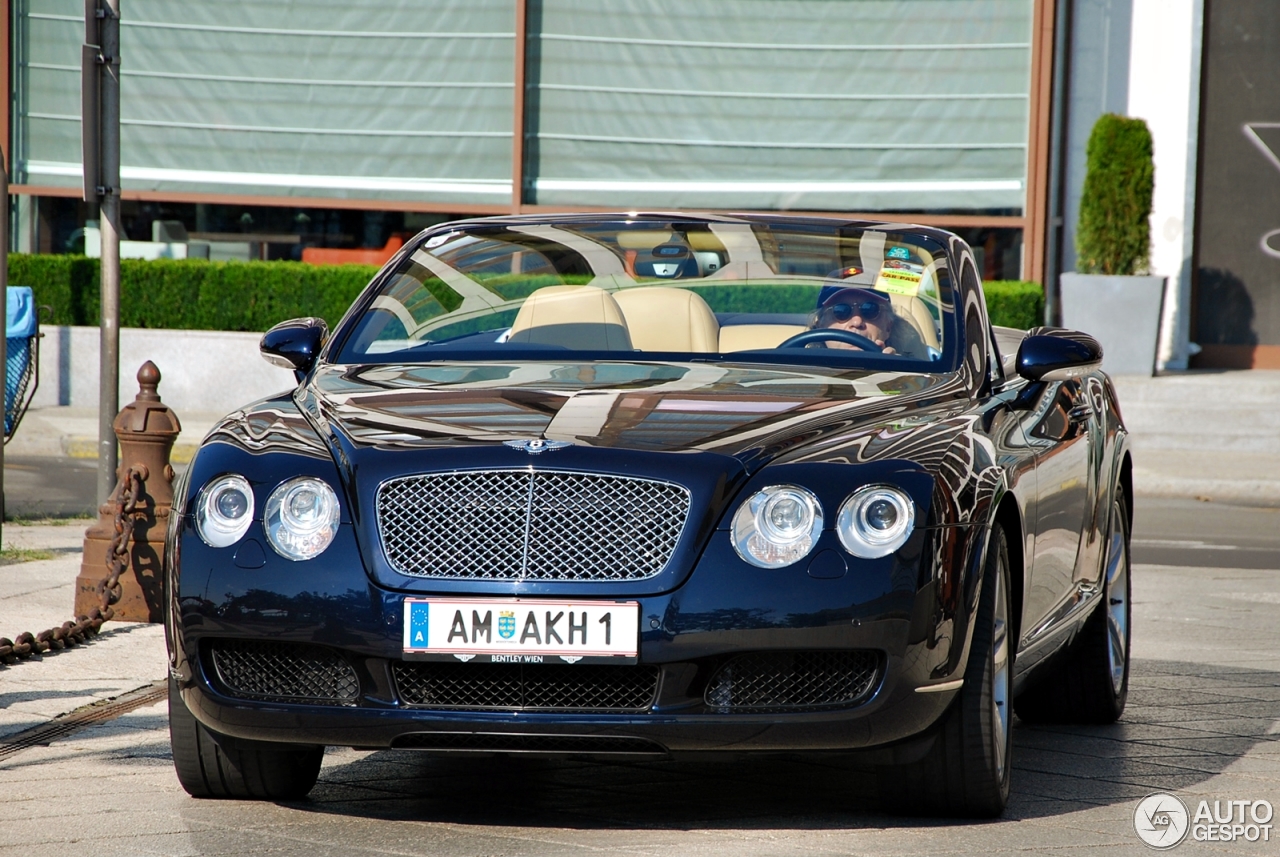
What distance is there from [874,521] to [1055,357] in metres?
1.25

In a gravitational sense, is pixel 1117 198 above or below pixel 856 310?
above

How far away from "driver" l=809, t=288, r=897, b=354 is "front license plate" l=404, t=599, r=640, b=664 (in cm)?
166

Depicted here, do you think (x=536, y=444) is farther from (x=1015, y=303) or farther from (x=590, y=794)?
(x=1015, y=303)

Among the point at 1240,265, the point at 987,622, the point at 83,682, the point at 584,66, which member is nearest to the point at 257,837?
the point at 987,622

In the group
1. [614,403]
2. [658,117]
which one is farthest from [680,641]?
[658,117]

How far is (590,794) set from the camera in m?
4.78

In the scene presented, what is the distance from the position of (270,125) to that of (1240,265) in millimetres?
9179

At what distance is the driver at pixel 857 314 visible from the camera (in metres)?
5.41

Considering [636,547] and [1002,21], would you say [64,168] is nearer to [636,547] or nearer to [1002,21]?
[1002,21]

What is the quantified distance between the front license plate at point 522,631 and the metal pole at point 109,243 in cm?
442

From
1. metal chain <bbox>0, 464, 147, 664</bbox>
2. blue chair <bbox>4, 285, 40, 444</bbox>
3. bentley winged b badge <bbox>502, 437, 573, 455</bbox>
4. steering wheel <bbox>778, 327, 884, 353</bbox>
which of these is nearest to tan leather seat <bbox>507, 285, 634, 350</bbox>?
steering wheel <bbox>778, 327, 884, 353</bbox>

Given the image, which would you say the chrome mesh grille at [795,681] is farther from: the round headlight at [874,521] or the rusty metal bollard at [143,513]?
the rusty metal bollard at [143,513]

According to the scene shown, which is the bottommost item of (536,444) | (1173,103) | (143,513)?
(143,513)

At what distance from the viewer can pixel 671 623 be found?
397cm
